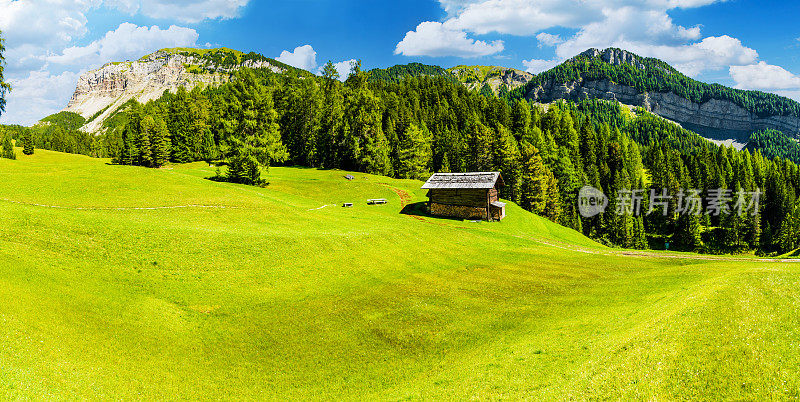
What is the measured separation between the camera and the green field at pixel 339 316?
1252cm

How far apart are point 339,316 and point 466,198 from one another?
149 ft

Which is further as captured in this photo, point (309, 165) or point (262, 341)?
point (309, 165)

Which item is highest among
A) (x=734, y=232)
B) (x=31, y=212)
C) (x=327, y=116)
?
(x=327, y=116)

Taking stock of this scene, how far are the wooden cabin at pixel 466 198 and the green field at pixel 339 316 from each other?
991 inches

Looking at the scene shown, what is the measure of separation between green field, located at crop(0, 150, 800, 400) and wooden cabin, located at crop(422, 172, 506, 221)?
25.2 m

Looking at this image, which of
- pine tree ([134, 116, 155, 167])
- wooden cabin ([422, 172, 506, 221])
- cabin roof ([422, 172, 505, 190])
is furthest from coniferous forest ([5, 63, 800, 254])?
cabin roof ([422, 172, 505, 190])

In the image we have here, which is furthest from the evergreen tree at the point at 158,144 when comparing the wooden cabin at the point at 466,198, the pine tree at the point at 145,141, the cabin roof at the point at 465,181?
the wooden cabin at the point at 466,198

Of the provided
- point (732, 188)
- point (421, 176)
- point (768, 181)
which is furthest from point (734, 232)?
point (421, 176)

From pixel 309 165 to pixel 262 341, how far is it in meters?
99.6

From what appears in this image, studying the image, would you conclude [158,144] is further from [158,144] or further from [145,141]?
[145,141]

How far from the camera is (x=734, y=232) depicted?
4232 inches

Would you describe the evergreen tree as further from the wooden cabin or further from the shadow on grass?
the wooden cabin

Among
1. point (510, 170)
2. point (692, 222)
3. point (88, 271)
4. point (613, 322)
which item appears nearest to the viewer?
point (613, 322)

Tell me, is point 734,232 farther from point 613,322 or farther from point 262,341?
point 262,341
